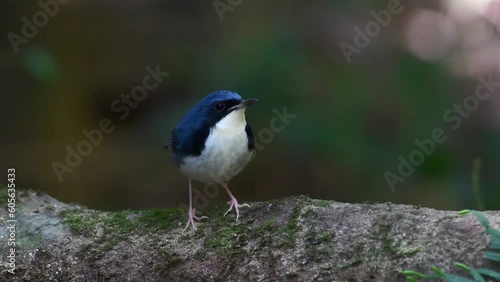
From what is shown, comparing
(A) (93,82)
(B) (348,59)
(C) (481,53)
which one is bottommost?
(C) (481,53)

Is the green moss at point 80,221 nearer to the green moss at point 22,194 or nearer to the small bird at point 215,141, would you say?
the green moss at point 22,194

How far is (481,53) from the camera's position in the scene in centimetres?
599

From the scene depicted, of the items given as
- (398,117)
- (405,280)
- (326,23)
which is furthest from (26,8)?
(405,280)

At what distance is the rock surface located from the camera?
8.21ft

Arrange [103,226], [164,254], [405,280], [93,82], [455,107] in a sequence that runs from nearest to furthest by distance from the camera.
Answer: [405,280] → [164,254] → [103,226] → [455,107] → [93,82]

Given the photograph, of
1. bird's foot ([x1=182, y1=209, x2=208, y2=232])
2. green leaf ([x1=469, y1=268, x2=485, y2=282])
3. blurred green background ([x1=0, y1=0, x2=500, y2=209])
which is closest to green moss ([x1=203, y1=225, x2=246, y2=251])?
bird's foot ([x1=182, y1=209, x2=208, y2=232])

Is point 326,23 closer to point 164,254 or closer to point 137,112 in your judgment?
point 137,112

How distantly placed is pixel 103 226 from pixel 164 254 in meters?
0.45

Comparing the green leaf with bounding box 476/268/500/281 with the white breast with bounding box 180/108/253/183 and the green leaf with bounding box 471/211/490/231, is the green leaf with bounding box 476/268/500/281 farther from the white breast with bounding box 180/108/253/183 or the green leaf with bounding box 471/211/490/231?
the white breast with bounding box 180/108/253/183

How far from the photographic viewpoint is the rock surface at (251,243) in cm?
250

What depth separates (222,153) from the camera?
3467 mm

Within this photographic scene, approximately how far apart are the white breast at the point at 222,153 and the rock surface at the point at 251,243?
0.25 meters

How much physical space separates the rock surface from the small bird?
262mm

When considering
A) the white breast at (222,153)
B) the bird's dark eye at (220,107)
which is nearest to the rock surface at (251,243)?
the white breast at (222,153)
